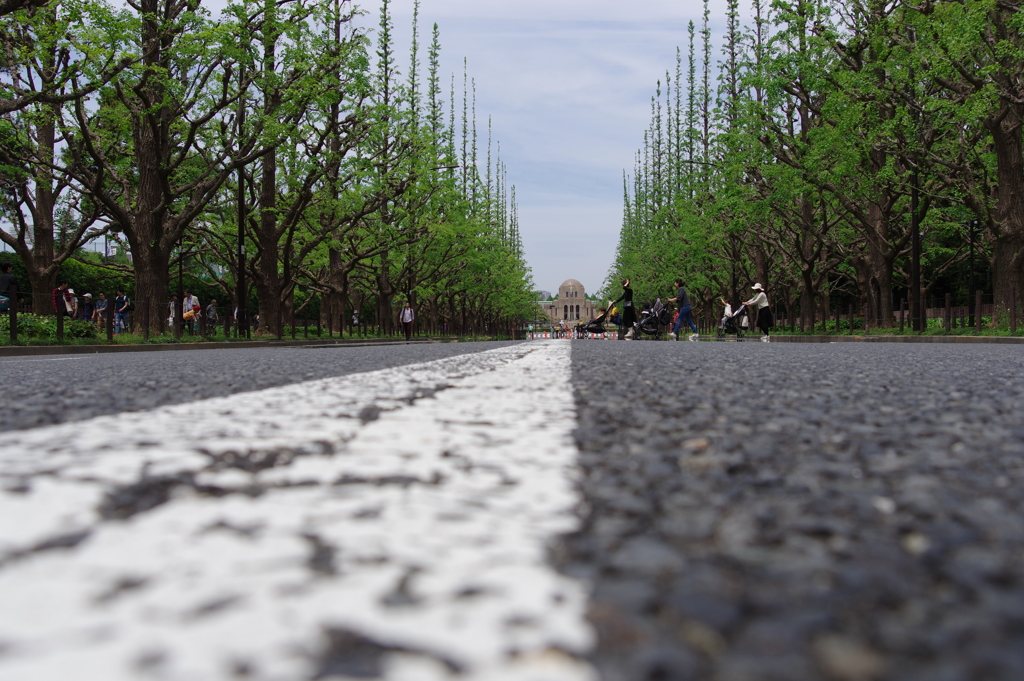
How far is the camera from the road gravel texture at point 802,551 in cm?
84

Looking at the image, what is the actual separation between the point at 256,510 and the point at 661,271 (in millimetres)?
55979

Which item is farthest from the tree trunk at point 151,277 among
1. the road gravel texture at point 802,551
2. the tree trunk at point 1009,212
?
the tree trunk at point 1009,212

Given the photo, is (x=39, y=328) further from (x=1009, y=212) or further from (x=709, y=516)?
(x=1009, y=212)

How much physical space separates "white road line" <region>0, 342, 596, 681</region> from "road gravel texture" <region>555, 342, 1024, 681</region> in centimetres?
9

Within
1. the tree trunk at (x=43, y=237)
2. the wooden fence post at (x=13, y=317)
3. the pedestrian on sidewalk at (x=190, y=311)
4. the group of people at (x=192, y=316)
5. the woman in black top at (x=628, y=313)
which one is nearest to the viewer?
the wooden fence post at (x=13, y=317)

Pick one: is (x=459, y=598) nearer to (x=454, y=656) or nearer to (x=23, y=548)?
(x=454, y=656)

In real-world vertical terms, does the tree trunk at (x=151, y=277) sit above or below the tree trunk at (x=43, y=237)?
below

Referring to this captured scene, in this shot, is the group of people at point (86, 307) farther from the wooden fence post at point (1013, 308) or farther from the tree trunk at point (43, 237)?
the wooden fence post at point (1013, 308)

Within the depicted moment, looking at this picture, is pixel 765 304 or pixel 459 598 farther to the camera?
pixel 765 304

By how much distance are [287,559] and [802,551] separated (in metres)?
0.78

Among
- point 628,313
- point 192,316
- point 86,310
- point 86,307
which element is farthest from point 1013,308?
point 86,307

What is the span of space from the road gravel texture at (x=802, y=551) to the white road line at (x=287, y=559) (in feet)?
0.30

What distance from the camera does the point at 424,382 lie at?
4875 mm

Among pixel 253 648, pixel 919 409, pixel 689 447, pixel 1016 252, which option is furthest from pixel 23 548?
pixel 1016 252
